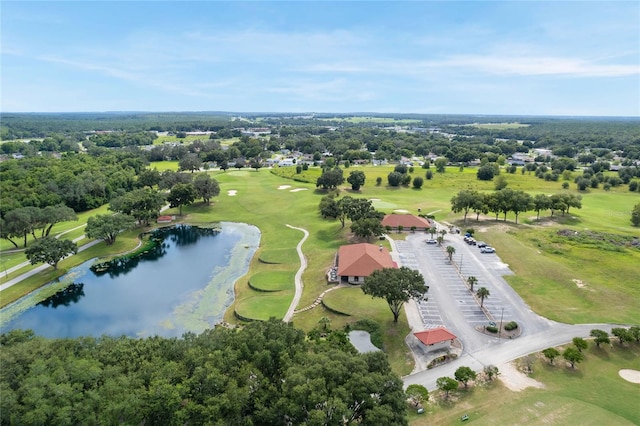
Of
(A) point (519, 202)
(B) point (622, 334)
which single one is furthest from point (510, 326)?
(A) point (519, 202)

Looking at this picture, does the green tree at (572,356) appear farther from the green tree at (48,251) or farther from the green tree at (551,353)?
Answer: the green tree at (48,251)

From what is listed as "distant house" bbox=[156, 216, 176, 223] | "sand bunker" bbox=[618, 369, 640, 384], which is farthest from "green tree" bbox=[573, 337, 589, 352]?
"distant house" bbox=[156, 216, 176, 223]

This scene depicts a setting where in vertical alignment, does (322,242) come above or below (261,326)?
below

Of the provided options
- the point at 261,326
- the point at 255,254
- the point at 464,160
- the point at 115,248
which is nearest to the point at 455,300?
the point at 261,326

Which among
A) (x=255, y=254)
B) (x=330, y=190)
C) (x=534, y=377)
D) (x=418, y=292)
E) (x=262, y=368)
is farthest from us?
(x=330, y=190)

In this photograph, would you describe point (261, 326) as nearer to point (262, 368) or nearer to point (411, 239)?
point (262, 368)

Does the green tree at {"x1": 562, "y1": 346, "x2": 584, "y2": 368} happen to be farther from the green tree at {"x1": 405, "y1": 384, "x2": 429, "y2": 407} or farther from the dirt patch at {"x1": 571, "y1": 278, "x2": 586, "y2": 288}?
the dirt patch at {"x1": 571, "y1": 278, "x2": 586, "y2": 288}
